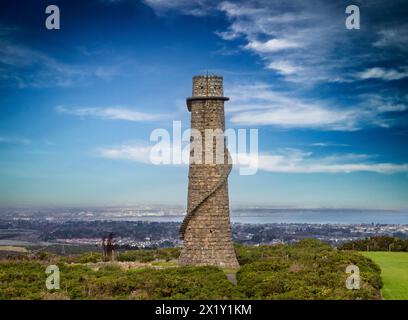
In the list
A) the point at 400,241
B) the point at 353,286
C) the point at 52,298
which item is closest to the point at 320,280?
the point at 353,286

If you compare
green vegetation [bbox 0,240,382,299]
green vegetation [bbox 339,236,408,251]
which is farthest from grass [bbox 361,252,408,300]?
green vegetation [bbox 339,236,408,251]

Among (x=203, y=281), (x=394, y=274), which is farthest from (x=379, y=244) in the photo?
(x=203, y=281)

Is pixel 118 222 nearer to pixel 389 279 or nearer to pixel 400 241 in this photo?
pixel 400 241

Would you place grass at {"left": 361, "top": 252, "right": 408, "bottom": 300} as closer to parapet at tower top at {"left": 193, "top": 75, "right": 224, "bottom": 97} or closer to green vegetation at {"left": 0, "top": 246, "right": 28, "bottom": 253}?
parapet at tower top at {"left": 193, "top": 75, "right": 224, "bottom": 97}

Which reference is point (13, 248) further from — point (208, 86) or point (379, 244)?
point (379, 244)

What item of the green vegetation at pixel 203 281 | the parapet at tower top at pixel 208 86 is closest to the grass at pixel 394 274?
the green vegetation at pixel 203 281

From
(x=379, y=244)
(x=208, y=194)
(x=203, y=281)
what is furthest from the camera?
(x=379, y=244)
